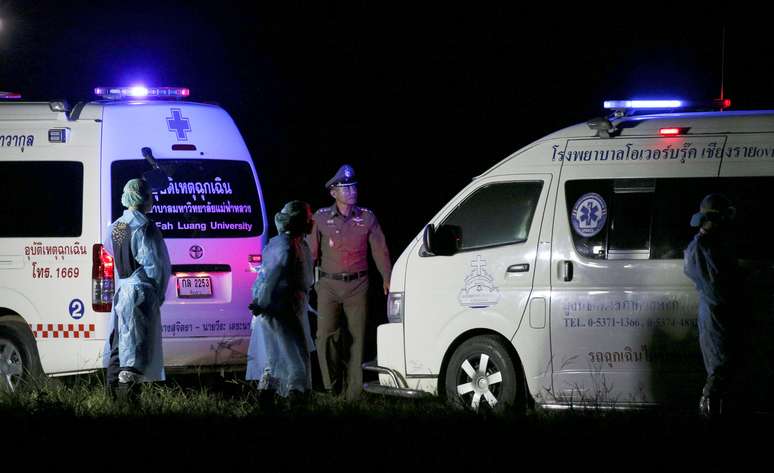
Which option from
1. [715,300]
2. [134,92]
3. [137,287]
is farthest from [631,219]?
[134,92]

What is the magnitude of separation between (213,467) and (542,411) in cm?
262

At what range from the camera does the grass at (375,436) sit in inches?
308

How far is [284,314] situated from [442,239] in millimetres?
1296

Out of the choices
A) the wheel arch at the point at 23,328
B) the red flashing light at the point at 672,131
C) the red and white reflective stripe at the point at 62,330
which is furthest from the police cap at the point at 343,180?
the red flashing light at the point at 672,131

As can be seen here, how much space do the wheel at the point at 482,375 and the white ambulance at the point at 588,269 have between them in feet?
0.03

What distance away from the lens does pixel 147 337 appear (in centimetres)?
1015

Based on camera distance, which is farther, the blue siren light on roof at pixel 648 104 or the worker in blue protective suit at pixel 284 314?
the blue siren light on roof at pixel 648 104

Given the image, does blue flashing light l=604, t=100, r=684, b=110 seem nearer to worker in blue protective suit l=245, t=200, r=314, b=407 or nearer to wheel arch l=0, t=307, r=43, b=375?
worker in blue protective suit l=245, t=200, r=314, b=407

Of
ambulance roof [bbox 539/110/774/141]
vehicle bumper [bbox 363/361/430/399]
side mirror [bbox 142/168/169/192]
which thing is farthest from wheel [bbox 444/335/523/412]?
side mirror [bbox 142/168/169/192]

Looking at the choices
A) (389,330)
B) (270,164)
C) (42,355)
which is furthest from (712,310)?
(270,164)

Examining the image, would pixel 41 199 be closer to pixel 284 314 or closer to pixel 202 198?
pixel 202 198

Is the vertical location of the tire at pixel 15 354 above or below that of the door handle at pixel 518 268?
below

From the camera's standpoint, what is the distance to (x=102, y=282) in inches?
440

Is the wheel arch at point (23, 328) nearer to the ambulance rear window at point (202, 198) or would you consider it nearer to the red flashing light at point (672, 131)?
the ambulance rear window at point (202, 198)
